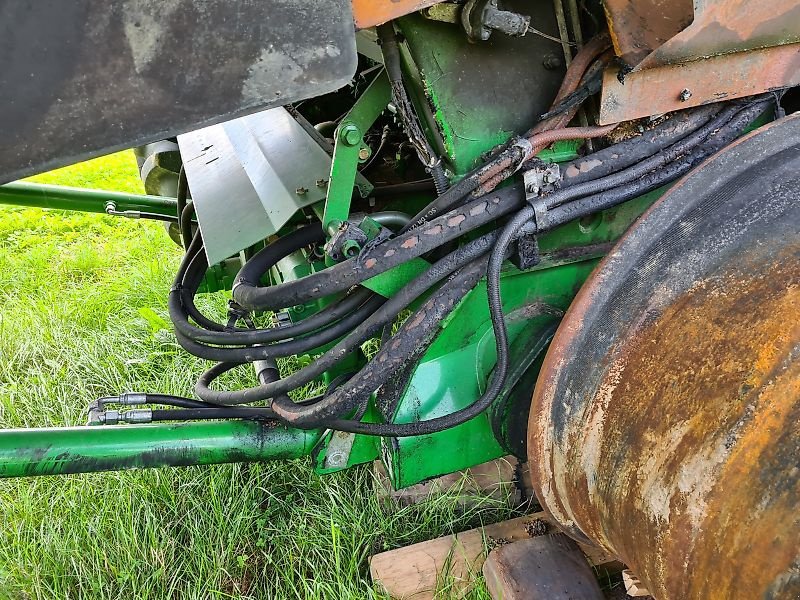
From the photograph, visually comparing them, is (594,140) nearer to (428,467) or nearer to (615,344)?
(615,344)

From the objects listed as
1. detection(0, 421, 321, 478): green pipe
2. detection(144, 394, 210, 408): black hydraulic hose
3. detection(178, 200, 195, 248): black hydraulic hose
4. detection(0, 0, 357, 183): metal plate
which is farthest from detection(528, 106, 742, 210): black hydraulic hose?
detection(178, 200, 195, 248): black hydraulic hose

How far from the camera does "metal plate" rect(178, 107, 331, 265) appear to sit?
1.47m

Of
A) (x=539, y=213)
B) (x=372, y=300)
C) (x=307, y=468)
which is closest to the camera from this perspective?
(x=539, y=213)

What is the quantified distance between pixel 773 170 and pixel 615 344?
38 centimetres

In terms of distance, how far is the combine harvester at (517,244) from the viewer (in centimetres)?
79

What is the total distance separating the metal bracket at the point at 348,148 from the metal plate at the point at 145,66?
43 cm

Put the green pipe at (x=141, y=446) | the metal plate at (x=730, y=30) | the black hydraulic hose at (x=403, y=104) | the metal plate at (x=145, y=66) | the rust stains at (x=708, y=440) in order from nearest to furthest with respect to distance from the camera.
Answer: the metal plate at (x=145, y=66)
the rust stains at (x=708, y=440)
the metal plate at (x=730, y=30)
the black hydraulic hose at (x=403, y=104)
the green pipe at (x=141, y=446)

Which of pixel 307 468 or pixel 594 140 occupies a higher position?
pixel 594 140

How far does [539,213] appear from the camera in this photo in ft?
3.89

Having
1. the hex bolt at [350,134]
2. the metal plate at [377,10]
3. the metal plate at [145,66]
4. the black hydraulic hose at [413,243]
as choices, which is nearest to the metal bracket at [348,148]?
the hex bolt at [350,134]

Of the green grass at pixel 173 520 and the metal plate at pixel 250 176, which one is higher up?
the metal plate at pixel 250 176

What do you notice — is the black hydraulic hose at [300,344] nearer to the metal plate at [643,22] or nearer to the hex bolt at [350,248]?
the hex bolt at [350,248]

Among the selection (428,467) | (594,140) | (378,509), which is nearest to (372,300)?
(428,467)

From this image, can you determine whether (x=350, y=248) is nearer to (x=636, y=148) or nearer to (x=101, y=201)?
(x=636, y=148)
